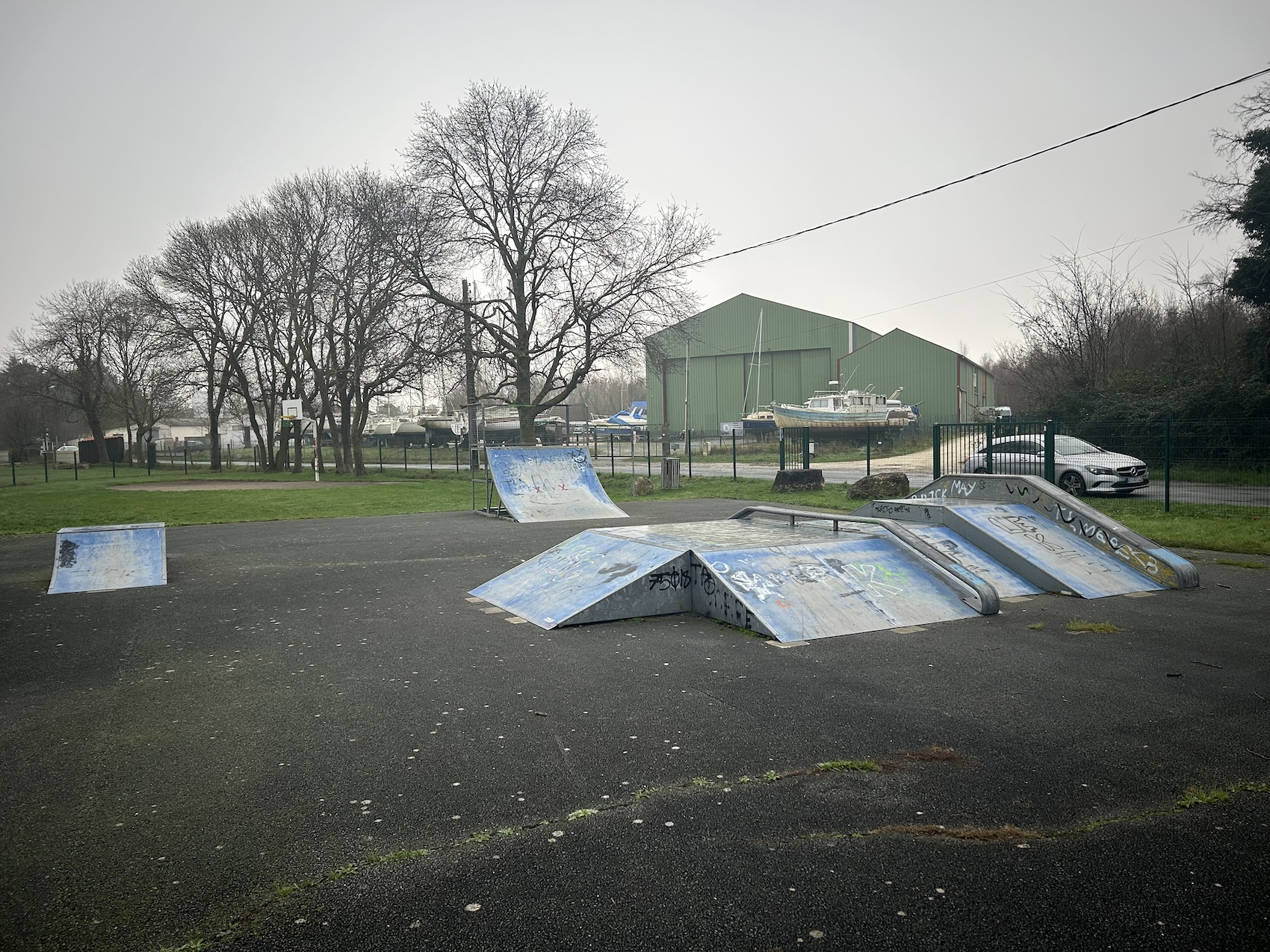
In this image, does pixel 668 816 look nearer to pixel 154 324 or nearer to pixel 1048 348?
pixel 1048 348

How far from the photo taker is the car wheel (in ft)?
57.8

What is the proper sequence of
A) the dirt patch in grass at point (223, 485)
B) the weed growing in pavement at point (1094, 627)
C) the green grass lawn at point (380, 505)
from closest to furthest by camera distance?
the weed growing in pavement at point (1094, 627) < the green grass lawn at point (380, 505) < the dirt patch in grass at point (223, 485)

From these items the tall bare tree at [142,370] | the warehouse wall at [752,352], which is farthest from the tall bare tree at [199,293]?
the warehouse wall at [752,352]

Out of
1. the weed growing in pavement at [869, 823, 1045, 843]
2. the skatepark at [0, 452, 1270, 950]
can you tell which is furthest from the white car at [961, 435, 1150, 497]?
A: the weed growing in pavement at [869, 823, 1045, 843]

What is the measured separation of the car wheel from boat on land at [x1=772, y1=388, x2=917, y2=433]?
29678mm

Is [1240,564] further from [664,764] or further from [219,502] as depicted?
[219,502]

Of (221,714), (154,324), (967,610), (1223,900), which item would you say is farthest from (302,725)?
(154,324)

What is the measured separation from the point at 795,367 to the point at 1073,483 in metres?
39.1

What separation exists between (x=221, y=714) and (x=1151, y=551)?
29.2 ft

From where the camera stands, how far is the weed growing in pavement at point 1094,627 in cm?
686

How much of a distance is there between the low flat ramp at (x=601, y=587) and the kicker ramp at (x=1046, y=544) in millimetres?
2998

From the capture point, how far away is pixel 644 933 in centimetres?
274

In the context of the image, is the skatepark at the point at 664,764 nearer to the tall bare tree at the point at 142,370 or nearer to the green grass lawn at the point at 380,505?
the green grass lawn at the point at 380,505

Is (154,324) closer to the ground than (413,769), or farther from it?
farther from it
